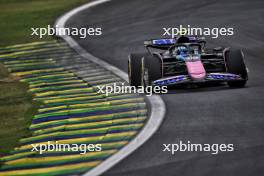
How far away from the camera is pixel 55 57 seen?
25797 millimetres

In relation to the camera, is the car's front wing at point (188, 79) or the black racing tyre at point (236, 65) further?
the black racing tyre at point (236, 65)

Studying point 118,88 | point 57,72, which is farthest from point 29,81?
point 118,88

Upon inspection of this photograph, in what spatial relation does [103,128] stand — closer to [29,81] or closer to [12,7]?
[29,81]

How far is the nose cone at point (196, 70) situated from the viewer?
59.3 ft

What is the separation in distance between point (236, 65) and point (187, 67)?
3.93 feet

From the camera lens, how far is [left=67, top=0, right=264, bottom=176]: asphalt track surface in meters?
12.2
